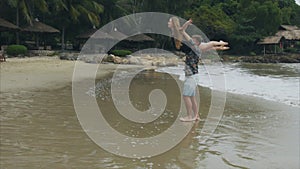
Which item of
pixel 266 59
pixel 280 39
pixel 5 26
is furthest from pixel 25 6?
pixel 280 39

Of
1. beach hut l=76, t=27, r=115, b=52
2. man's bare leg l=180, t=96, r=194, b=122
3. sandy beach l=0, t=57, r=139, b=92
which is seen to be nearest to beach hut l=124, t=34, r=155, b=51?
beach hut l=76, t=27, r=115, b=52

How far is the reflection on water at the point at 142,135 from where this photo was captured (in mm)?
4281

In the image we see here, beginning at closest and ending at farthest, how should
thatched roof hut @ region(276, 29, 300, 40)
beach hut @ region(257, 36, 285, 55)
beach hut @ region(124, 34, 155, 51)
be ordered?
beach hut @ region(124, 34, 155, 51)
beach hut @ region(257, 36, 285, 55)
thatched roof hut @ region(276, 29, 300, 40)

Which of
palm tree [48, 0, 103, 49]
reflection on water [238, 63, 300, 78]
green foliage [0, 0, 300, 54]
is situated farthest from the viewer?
palm tree [48, 0, 103, 49]

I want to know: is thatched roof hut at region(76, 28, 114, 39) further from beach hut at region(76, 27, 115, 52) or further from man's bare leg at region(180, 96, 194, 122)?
man's bare leg at region(180, 96, 194, 122)

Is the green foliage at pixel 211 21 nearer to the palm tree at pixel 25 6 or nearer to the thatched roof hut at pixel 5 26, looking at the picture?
the palm tree at pixel 25 6

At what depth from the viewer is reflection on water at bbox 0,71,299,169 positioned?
14.0ft

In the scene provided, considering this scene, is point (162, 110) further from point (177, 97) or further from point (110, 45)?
point (110, 45)

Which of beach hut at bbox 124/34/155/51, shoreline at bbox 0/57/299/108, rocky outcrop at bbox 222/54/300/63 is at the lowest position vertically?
rocky outcrop at bbox 222/54/300/63

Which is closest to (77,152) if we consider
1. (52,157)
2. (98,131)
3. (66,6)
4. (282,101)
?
→ (52,157)

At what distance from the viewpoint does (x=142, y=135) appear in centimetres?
570

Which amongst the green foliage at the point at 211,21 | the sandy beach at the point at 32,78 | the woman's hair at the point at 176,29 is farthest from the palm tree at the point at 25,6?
the woman's hair at the point at 176,29

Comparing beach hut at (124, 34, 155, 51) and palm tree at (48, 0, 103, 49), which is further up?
palm tree at (48, 0, 103, 49)

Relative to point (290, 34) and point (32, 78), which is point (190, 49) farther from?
point (290, 34)
